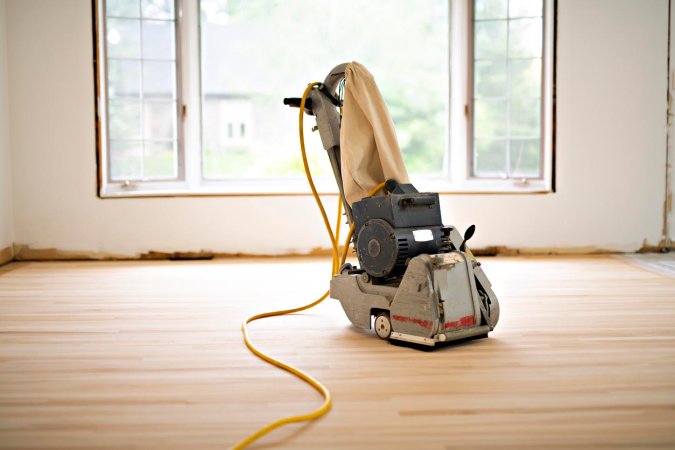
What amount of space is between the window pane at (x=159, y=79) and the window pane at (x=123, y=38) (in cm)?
13

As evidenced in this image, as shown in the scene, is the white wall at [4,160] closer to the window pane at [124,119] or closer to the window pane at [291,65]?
Result: the window pane at [124,119]

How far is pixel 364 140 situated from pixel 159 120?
9.34 feet

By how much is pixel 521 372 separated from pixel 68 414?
4.31 ft

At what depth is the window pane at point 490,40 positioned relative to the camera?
5.35 meters

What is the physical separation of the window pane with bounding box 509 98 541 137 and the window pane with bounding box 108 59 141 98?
2677 millimetres

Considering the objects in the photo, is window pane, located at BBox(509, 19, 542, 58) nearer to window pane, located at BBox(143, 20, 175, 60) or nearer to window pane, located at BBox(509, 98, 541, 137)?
window pane, located at BBox(509, 98, 541, 137)

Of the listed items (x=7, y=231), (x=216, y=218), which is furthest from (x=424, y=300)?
(x=7, y=231)

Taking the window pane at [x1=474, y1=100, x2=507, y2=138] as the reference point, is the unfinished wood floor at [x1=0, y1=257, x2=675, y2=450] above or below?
below

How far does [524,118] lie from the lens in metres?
5.43

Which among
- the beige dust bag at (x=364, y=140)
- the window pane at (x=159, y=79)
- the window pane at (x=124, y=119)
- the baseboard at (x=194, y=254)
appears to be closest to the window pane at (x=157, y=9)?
the window pane at (x=159, y=79)

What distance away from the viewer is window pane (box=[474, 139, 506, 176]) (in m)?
5.46

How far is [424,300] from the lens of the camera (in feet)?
8.23

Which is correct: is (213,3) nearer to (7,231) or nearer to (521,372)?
(7,231)

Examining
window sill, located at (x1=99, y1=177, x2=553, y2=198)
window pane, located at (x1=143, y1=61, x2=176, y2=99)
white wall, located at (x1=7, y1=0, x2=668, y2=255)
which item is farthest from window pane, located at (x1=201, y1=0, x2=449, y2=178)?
white wall, located at (x1=7, y1=0, x2=668, y2=255)
